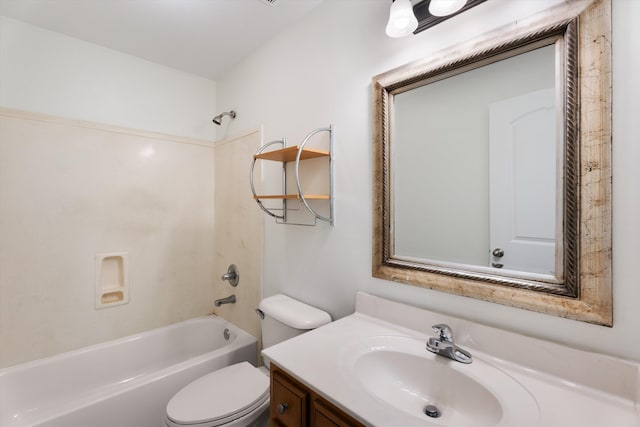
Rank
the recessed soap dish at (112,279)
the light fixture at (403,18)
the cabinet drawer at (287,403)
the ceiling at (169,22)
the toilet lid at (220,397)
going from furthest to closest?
the recessed soap dish at (112,279) → the ceiling at (169,22) → the toilet lid at (220,397) → the light fixture at (403,18) → the cabinet drawer at (287,403)

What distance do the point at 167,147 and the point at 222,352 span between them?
1494mm

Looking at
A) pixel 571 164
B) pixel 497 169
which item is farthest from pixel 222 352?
pixel 571 164

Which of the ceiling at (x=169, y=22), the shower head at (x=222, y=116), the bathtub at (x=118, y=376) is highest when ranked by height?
the ceiling at (x=169, y=22)

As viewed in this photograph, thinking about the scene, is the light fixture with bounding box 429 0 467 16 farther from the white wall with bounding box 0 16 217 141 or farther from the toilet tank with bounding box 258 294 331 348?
the white wall with bounding box 0 16 217 141

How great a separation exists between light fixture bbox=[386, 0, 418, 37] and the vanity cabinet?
1212mm

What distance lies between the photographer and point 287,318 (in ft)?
4.47

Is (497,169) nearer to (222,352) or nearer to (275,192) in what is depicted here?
(275,192)

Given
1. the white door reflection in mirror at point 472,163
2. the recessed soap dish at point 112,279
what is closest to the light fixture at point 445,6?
the white door reflection in mirror at point 472,163

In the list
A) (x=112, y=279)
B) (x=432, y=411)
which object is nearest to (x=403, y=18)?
(x=432, y=411)

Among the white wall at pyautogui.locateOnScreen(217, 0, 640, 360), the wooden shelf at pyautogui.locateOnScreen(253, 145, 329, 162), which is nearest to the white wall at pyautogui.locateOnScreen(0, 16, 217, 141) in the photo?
the white wall at pyautogui.locateOnScreen(217, 0, 640, 360)

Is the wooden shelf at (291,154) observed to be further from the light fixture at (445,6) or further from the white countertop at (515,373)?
the white countertop at (515,373)

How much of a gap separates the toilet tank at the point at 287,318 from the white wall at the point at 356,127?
3.2 inches

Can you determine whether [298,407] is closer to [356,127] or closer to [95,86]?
[356,127]

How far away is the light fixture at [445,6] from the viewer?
0.91m
